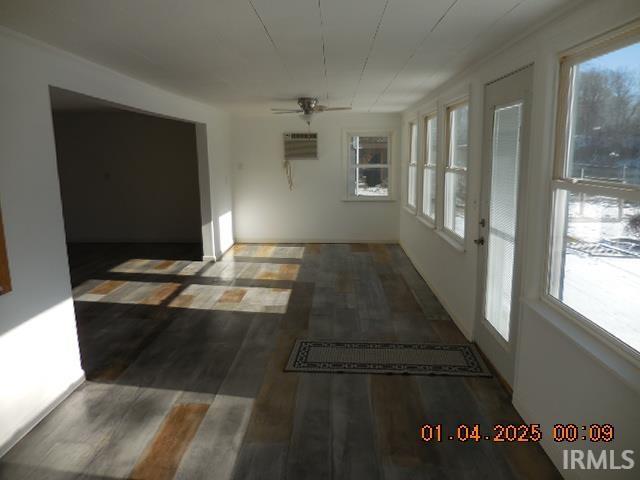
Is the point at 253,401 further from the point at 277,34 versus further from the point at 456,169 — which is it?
the point at 456,169

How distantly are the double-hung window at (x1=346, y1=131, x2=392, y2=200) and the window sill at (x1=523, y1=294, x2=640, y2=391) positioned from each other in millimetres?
5666

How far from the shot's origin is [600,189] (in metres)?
2.08

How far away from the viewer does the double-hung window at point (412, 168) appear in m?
7.13

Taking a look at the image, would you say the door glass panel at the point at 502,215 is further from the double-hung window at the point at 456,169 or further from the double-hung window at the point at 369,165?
the double-hung window at the point at 369,165

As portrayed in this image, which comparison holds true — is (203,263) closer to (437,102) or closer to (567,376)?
(437,102)

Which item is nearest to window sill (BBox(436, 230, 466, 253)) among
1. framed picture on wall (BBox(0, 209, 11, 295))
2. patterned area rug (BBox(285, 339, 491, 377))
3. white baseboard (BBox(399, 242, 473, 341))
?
white baseboard (BBox(399, 242, 473, 341))

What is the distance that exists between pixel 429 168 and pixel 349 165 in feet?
7.85

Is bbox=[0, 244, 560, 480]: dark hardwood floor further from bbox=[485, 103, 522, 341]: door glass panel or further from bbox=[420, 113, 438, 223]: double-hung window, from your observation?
bbox=[420, 113, 438, 223]: double-hung window

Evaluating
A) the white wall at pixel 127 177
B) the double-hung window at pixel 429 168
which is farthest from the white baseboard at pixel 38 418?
the white wall at pixel 127 177

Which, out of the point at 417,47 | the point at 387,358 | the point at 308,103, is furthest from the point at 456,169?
the point at 308,103

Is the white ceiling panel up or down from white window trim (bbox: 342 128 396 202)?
up

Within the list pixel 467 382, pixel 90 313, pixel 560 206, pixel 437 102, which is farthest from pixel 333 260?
pixel 560 206

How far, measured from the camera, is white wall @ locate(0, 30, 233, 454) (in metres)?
2.59

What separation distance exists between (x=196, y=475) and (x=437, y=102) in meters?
4.32
